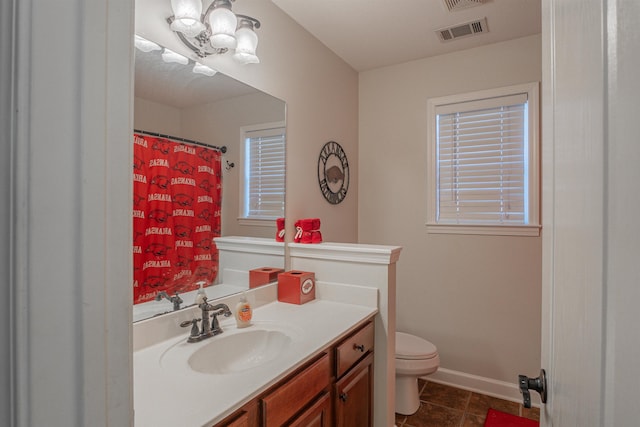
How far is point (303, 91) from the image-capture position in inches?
94.7

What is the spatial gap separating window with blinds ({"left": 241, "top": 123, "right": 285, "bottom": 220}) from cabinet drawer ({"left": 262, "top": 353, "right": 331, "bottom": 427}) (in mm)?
924

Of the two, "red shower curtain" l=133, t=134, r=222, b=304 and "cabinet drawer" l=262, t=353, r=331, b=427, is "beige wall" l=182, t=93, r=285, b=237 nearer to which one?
"red shower curtain" l=133, t=134, r=222, b=304

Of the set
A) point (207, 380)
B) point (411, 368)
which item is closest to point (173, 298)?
point (207, 380)

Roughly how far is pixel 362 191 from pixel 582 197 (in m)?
2.73

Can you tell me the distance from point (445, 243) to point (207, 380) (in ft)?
7.40

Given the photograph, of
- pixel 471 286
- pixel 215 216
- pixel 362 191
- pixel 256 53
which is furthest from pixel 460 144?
pixel 215 216

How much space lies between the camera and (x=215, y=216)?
1737 millimetres

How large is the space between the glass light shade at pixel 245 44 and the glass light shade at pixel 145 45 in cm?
44

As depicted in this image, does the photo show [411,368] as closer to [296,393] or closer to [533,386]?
[296,393]

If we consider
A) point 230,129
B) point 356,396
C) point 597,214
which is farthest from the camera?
point 230,129

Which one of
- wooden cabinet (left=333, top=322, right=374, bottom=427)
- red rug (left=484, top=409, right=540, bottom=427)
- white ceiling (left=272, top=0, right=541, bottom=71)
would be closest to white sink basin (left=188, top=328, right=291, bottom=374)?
wooden cabinet (left=333, top=322, right=374, bottom=427)

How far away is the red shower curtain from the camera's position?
1398 millimetres

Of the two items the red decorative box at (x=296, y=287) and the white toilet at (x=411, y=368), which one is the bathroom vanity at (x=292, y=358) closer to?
the red decorative box at (x=296, y=287)

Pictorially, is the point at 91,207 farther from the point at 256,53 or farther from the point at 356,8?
the point at 356,8
